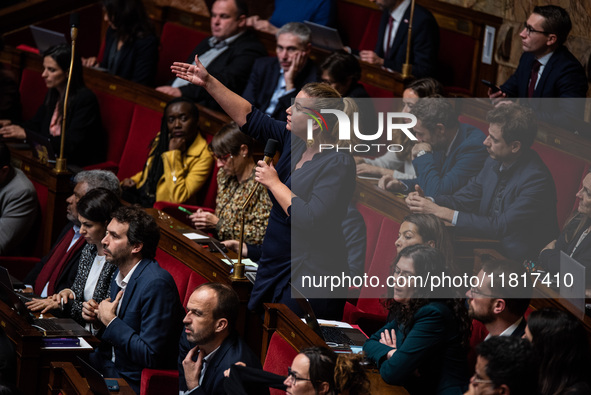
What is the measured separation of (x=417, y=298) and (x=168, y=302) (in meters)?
0.56

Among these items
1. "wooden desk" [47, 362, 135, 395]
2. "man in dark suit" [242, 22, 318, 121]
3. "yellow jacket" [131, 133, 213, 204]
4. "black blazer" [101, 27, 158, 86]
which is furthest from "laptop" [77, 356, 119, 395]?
"black blazer" [101, 27, 158, 86]

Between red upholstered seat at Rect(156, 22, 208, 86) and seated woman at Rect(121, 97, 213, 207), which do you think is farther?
red upholstered seat at Rect(156, 22, 208, 86)

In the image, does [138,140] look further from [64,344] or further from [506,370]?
[506,370]

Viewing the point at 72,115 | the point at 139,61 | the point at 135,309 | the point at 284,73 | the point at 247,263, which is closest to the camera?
the point at 135,309

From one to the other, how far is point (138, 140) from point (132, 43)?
0.54 meters

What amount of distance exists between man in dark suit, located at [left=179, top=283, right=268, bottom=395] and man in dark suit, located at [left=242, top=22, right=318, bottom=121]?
3.64 feet

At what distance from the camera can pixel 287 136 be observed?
69.2 inches

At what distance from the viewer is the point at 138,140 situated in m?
3.02

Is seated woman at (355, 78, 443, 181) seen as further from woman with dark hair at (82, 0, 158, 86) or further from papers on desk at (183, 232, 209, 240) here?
woman with dark hair at (82, 0, 158, 86)

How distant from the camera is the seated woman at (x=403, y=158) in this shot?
7.63 feet

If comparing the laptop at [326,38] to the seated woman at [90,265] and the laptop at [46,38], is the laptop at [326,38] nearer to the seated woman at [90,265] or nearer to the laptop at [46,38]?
the laptop at [46,38]

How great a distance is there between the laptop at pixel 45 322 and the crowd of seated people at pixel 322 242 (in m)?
0.05

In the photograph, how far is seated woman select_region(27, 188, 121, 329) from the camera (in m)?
2.01

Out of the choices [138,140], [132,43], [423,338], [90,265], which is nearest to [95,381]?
[423,338]
